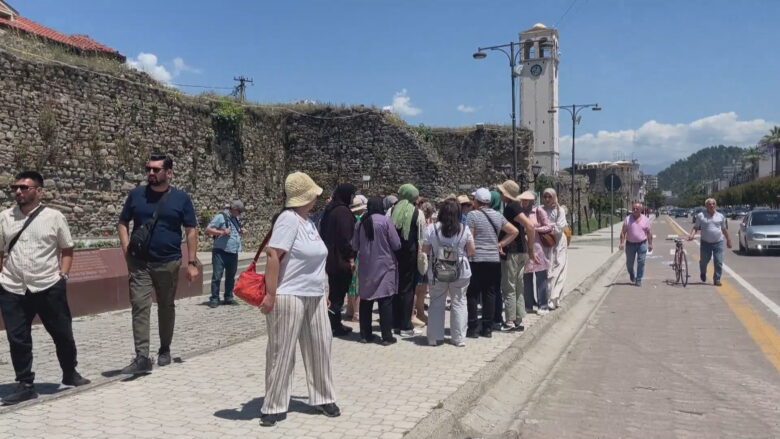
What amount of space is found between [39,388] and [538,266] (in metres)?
6.41

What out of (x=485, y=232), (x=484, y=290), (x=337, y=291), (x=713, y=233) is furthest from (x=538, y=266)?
(x=713, y=233)

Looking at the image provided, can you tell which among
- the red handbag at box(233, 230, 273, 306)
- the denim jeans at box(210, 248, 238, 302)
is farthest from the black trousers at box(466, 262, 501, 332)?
the denim jeans at box(210, 248, 238, 302)

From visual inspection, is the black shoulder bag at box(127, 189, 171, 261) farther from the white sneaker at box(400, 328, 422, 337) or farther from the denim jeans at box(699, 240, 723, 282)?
the denim jeans at box(699, 240, 723, 282)

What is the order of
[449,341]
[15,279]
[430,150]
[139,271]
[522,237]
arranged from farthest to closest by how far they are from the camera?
[430,150] < [522,237] < [449,341] < [139,271] < [15,279]

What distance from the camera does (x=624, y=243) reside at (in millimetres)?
14031

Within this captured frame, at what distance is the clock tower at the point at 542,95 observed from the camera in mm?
87000

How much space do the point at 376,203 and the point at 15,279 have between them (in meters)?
3.72

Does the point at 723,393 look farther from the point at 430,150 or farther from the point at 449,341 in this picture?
the point at 430,150

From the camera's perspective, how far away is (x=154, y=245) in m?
5.68

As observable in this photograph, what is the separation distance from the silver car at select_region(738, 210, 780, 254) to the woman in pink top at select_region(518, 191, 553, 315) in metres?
14.8

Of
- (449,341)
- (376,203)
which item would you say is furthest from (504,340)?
(376,203)

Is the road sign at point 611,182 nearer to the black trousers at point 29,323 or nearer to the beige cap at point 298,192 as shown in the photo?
the beige cap at point 298,192

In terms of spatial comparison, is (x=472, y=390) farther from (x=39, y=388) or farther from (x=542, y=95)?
(x=542, y=95)

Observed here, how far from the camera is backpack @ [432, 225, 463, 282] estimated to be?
7066 mm
